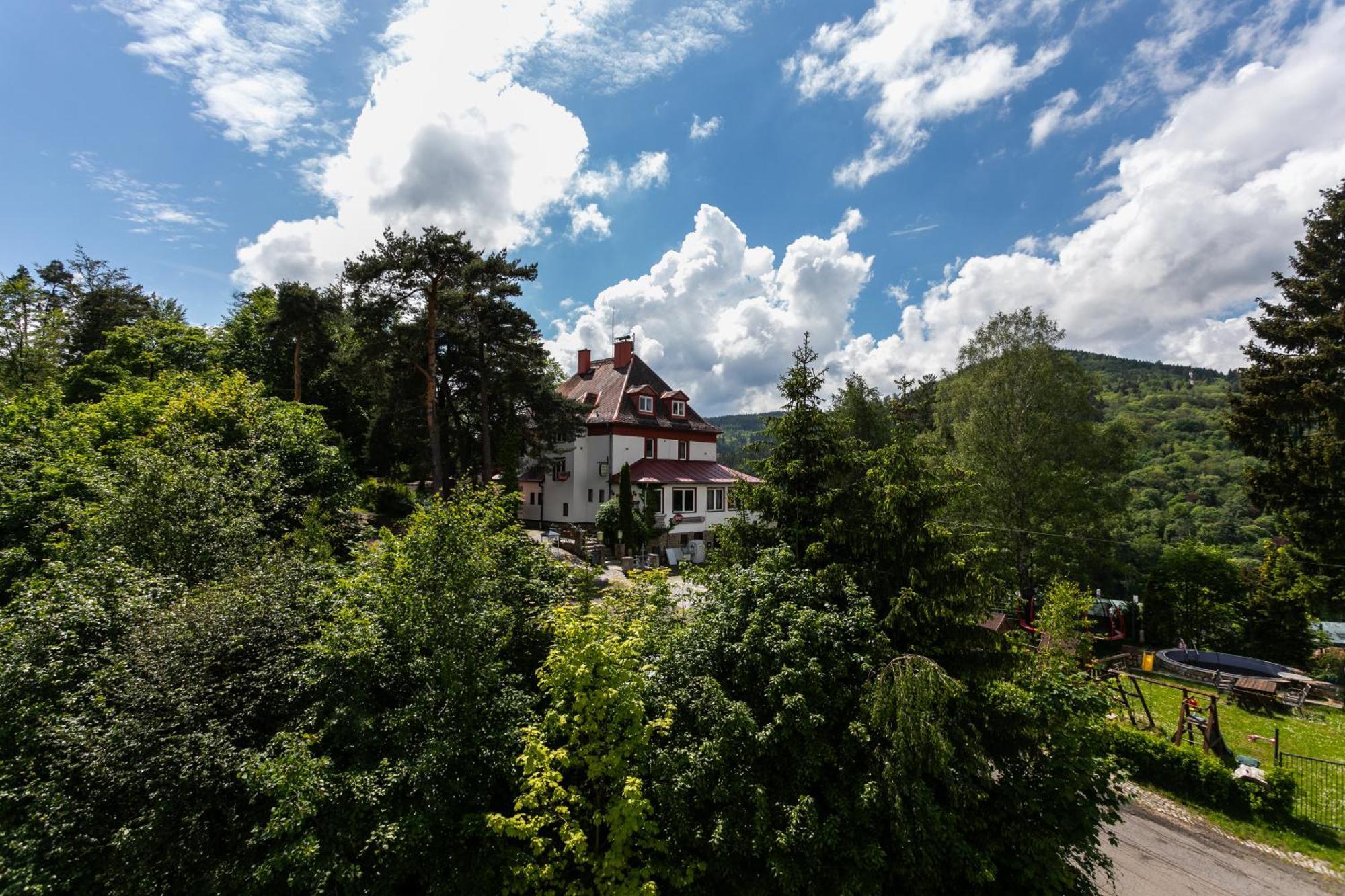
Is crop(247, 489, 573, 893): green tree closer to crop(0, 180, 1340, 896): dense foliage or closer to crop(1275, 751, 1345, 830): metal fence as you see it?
crop(0, 180, 1340, 896): dense foliage

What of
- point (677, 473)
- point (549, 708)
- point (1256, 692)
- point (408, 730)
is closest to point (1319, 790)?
point (1256, 692)

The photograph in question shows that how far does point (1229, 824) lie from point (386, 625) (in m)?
17.0

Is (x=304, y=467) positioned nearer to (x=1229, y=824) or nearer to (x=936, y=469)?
(x=936, y=469)

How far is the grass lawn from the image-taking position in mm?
14250

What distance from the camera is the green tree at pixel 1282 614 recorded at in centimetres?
2184

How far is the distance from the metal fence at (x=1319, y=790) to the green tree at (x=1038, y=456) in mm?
12512

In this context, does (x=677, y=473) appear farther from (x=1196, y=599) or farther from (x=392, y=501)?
(x=1196, y=599)

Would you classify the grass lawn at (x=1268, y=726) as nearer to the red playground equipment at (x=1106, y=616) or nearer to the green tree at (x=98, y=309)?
the red playground equipment at (x=1106, y=616)

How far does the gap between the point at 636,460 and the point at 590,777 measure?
29.8 metres

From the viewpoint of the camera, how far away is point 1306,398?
20797 mm

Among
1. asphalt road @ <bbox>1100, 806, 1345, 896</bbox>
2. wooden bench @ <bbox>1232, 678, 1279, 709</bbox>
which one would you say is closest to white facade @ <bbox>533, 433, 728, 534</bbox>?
wooden bench @ <bbox>1232, 678, 1279, 709</bbox>

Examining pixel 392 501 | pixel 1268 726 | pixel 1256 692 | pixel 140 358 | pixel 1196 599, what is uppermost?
pixel 140 358

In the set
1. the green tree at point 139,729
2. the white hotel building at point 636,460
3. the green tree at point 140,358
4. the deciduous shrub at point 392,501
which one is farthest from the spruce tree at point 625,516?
the green tree at point 140,358

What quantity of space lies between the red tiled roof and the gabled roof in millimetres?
2408
